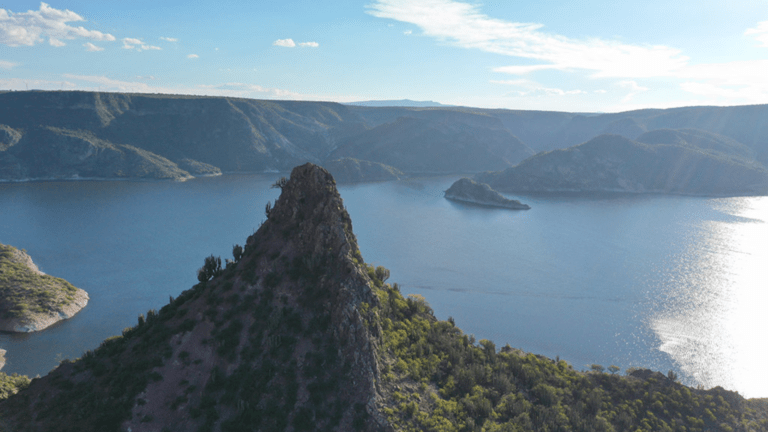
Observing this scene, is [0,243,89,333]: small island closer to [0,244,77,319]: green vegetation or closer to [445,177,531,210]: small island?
[0,244,77,319]: green vegetation

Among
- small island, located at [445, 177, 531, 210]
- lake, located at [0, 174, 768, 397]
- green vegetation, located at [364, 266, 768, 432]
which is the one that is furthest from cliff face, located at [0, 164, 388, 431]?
small island, located at [445, 177, 531, 210]

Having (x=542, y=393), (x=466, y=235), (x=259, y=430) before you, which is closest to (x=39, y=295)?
(x=259, y=430)

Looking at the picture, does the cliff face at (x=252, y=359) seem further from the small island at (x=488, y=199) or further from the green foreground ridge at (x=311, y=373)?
the small island at (x=488, y=199)

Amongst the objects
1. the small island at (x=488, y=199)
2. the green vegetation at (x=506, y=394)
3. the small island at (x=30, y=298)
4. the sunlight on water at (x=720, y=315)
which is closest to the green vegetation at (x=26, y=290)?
the small island at (x=30, y=298)

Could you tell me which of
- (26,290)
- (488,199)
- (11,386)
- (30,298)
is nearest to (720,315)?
(11,386)

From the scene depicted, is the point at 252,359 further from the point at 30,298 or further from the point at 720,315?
the point at 720,315

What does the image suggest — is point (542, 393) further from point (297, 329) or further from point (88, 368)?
point (88, 368)
